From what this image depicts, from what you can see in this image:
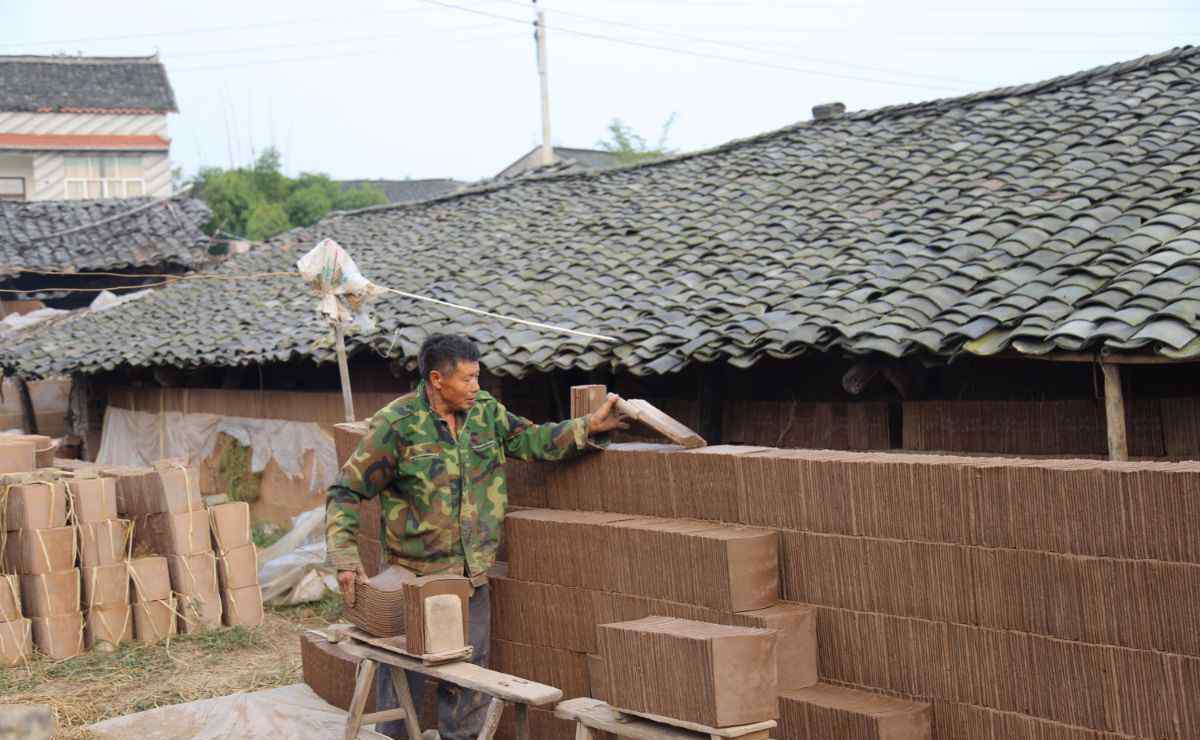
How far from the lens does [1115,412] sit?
6.87 metres

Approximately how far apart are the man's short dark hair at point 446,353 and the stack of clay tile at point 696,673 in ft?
4.81

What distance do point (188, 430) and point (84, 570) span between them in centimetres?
710

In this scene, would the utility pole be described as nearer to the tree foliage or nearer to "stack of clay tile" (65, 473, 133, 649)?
the tree foliage

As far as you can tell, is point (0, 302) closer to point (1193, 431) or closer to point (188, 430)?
point (188, 430)

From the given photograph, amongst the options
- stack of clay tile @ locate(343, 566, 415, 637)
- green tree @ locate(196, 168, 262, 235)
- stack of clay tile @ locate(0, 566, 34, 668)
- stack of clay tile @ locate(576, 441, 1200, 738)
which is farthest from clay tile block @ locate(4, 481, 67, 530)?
green tree @ locate(196, 168, 262, 235)

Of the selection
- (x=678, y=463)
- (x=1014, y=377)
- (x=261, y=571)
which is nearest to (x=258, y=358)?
(x=261, y=571)

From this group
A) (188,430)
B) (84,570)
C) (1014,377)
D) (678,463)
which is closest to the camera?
(678,463)

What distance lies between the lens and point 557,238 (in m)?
13.2

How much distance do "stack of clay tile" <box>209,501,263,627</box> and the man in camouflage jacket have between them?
4256 millimetres

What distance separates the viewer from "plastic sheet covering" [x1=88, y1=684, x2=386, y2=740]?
5820 millimetres

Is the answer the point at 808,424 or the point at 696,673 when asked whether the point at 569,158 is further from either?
the point at 696,673

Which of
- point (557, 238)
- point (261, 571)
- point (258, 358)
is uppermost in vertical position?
point (557, 238)

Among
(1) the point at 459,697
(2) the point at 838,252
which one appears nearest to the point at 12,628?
(1) the point at 459,697

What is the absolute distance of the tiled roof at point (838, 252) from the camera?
7.54 meters
